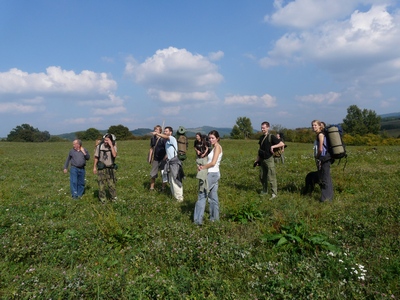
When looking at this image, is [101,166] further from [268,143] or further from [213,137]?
[268,143]

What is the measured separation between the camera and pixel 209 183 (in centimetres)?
716

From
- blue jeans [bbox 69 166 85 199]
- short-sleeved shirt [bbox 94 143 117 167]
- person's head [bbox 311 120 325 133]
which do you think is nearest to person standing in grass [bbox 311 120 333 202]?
person's head [bbox 311 120 325 133]

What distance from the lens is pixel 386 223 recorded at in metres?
6.41

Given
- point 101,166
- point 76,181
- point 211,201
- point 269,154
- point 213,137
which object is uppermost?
point 213,137

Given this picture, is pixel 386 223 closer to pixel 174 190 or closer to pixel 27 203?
pixel 174 190

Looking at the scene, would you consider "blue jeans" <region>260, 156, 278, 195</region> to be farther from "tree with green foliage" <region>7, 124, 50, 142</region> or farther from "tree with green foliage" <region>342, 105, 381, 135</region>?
"tree with green foliage" <region>7, 124, 50, 142</region>

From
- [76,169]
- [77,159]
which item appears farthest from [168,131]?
[76,169]

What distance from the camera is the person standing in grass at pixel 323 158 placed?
855 centimetres

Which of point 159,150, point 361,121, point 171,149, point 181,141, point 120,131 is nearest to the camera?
point 171,149

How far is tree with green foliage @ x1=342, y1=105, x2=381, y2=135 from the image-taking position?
10738 centimetres

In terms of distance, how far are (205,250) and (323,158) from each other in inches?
203

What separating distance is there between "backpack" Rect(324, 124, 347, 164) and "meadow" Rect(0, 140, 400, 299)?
1436 millimetres

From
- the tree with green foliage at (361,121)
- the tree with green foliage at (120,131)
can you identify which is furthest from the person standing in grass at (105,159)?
the tree with green foliage at (361,121)

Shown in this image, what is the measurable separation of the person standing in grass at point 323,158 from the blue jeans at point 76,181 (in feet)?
26.7
